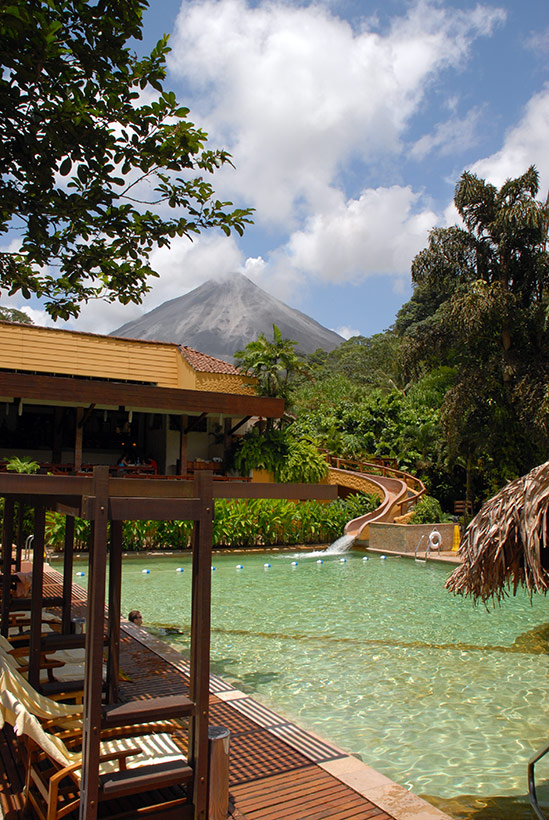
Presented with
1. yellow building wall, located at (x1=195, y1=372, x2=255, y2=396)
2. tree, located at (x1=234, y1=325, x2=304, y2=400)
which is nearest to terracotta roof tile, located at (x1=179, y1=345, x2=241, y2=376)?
yellow building wall, located at (x1=195, y1=372, x2=255, y2=396)

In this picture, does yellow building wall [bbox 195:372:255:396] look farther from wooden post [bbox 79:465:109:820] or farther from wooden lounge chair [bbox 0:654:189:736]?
wooden post [bbox 79:465:109:820]

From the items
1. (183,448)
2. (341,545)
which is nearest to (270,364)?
(183,448)

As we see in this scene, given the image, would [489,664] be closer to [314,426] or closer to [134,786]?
[134,786]

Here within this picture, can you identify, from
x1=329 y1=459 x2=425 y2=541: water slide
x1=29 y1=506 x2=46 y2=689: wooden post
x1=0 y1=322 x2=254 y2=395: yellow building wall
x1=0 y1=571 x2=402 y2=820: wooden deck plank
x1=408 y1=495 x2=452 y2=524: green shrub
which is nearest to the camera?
x1=0 y1=571 x2=402 y2=820: wooden deck plank

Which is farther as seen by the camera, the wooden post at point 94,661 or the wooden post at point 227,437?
the wooden post at point 227,437

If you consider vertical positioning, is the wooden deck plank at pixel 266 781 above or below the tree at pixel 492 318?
below

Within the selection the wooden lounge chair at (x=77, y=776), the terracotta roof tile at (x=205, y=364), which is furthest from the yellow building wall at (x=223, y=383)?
the wooden lounge chair at (x=77, y=776)

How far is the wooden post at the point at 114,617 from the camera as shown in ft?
17.2

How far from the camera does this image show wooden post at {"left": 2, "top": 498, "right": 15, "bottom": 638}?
6.57 metres

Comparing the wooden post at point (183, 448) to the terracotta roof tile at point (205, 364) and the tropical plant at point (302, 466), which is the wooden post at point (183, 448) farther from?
the tropical plant at point (302, 466)

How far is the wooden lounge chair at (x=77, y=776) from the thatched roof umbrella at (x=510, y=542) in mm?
2394

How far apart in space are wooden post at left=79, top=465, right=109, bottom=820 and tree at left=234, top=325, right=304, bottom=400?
23.3m

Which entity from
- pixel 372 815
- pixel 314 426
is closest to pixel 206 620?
pixel 372 815

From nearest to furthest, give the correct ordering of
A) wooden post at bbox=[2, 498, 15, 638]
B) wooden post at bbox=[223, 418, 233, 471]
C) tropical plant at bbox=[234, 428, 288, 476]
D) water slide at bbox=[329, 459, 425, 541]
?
wooden post at bbox=[2, 498, 15, 638], water slide at bbox=[329, 459, 425, 541], tropical plant at bbox=[234, 428, 288, 476], wooden post at bbox=[223, 418, 233, 471]
